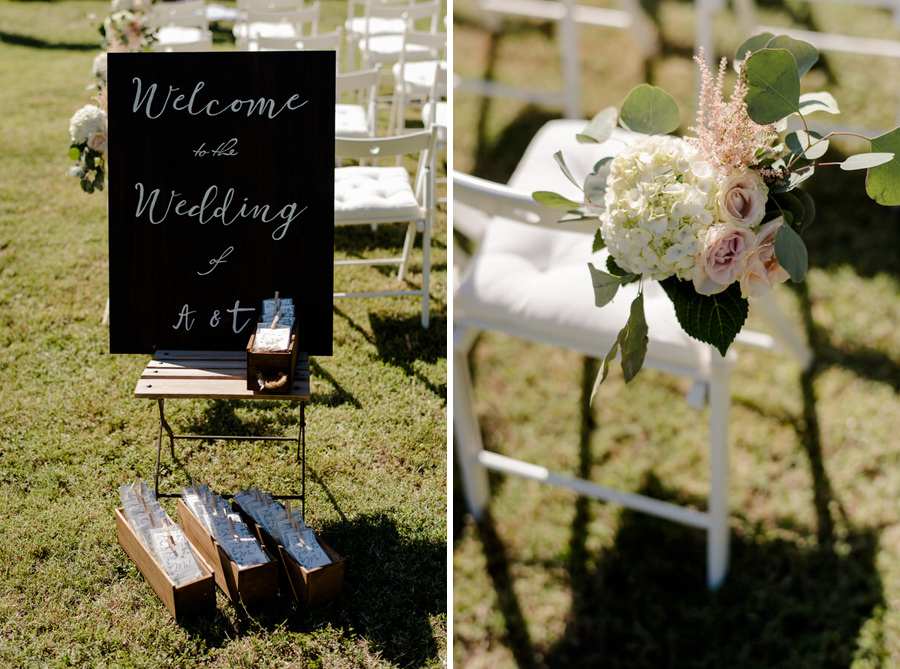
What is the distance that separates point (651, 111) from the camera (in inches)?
56.7

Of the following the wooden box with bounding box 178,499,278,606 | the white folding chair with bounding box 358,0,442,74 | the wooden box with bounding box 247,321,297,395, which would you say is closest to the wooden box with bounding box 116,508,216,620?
the wooden box with bounding box 178,499,278,606

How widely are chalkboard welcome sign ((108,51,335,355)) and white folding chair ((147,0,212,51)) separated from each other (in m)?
2.64

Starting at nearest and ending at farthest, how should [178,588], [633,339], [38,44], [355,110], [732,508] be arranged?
[633,339], [178,588], [732,508], [355,110], [38,44]

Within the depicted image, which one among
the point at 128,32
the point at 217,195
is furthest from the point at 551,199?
the point at 128,32

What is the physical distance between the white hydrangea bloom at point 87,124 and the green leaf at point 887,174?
2.34m

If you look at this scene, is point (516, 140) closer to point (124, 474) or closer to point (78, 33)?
point (124, 474)

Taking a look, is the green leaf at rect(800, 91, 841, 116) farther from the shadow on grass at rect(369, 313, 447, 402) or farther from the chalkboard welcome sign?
the shadow on grass at rect(369, 313, 447, 402)

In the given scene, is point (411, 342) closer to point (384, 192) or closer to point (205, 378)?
point (384, 192)

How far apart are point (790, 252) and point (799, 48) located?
0.35 metres

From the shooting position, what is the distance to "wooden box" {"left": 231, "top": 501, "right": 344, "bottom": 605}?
1928mm

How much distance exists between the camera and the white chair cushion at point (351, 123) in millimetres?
3738

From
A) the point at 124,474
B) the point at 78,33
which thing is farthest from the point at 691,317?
the point at 78,33

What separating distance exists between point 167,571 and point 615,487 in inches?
55.2

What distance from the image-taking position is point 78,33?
7.36 metres
